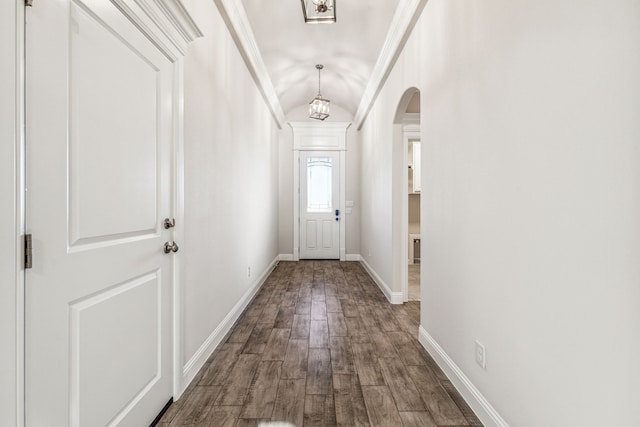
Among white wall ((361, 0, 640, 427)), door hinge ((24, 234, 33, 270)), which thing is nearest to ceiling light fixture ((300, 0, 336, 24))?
white wall ((361, 0, 640, 427))

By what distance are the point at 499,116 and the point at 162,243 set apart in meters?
1.75

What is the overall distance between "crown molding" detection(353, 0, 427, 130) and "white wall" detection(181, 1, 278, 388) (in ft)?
4.94

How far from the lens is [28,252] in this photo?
96 centimetres

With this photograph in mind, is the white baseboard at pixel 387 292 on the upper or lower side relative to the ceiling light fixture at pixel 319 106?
lower

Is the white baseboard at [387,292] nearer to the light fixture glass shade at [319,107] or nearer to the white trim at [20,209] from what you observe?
the light fixture glass shade at [319,107]

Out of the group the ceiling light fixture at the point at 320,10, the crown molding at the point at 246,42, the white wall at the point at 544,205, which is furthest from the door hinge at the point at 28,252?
the ceiling light fixture at the point at 320,10

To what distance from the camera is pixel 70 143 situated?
1114 millimetres

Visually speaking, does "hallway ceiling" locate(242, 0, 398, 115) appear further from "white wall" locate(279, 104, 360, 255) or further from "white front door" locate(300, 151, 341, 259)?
"white front door" locate(300, 151, 341, 259)

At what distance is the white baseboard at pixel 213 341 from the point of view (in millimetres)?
2023

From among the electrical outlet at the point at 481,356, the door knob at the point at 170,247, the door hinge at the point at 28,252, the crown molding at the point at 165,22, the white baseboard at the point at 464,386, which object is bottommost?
the white baseboard at the point at 464,386

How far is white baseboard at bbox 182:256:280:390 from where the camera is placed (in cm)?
202

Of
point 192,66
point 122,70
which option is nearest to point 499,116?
point 122,70

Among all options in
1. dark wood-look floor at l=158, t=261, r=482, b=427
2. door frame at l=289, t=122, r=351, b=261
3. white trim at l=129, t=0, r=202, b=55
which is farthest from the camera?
door frame at l=289, t=122, r=351, b=261

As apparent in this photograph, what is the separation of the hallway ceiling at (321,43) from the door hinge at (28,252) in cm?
284
